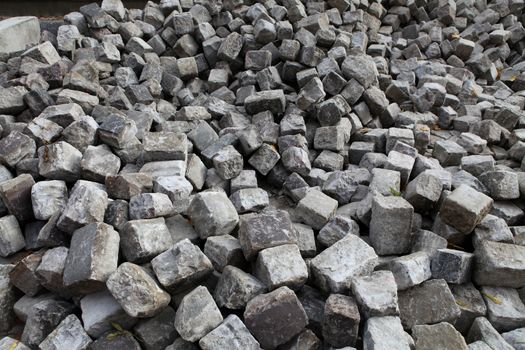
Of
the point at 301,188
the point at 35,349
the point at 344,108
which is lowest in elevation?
the point at 35,349

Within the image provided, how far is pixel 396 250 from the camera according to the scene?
8.77 ft

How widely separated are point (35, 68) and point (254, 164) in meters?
2.37

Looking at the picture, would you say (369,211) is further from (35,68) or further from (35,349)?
(35,68)

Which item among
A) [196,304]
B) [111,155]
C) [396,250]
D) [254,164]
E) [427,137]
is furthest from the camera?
[427,137]

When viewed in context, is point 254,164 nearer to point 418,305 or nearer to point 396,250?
point 396,250

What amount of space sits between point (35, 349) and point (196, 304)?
913 millimetres

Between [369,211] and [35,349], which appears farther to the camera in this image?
[369,211]

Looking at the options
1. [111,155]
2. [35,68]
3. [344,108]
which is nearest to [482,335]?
[344,108]

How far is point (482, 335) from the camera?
2.21 m

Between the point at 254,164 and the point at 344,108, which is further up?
the point at 344,108

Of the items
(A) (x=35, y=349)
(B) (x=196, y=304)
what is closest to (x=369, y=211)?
(B) (x=196, y=304)

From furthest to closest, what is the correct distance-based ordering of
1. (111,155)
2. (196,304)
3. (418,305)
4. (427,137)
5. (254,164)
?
(427,137)
(254,164)
(111,155)
(418,305)
(196,304)

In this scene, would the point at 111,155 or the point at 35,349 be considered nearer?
the point at 35,349

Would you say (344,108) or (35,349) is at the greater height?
(344,108)
